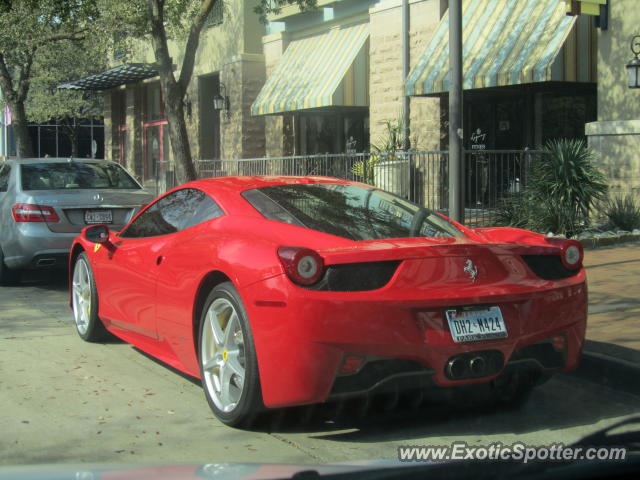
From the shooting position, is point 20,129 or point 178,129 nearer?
point 178,129

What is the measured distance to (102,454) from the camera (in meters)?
4.23

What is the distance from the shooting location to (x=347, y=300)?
4.16m

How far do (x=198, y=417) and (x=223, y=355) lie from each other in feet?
1.43

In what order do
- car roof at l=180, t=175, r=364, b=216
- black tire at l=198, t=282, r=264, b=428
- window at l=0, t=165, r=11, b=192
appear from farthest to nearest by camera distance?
window at l=0, t=165, r=11, b=192 < car roof at l=180, t=175, r=364, b=216 < black tire at l=198, t=282, r=264, b=428

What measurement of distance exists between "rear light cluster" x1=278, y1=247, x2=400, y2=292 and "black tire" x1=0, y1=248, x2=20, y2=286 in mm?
6823

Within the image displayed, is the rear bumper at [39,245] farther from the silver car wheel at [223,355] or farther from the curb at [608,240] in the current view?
the curb at [608,240]

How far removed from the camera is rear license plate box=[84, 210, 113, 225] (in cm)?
974

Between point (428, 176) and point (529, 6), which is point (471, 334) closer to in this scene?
point (428, 176)

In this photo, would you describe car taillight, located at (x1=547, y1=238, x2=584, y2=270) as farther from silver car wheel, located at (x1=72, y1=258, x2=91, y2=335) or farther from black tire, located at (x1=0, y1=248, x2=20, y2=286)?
black tire, located at (x1=0, y1=248, x2=20, y2=286)

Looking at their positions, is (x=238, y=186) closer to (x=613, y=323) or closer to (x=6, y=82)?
(x=613, y=323)

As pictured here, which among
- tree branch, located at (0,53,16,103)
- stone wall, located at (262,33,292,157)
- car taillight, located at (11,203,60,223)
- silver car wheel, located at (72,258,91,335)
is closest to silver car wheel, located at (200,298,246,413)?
silver car wheel, located at (72,258,91,335)

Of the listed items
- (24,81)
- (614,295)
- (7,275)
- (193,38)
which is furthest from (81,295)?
(24,81)

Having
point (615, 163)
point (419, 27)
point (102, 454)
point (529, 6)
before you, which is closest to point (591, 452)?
point (102, 454)

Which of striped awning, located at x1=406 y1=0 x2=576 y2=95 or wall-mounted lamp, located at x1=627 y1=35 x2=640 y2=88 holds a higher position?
striped awning, located at x1=406 y1=0 x2=576 y2=95
